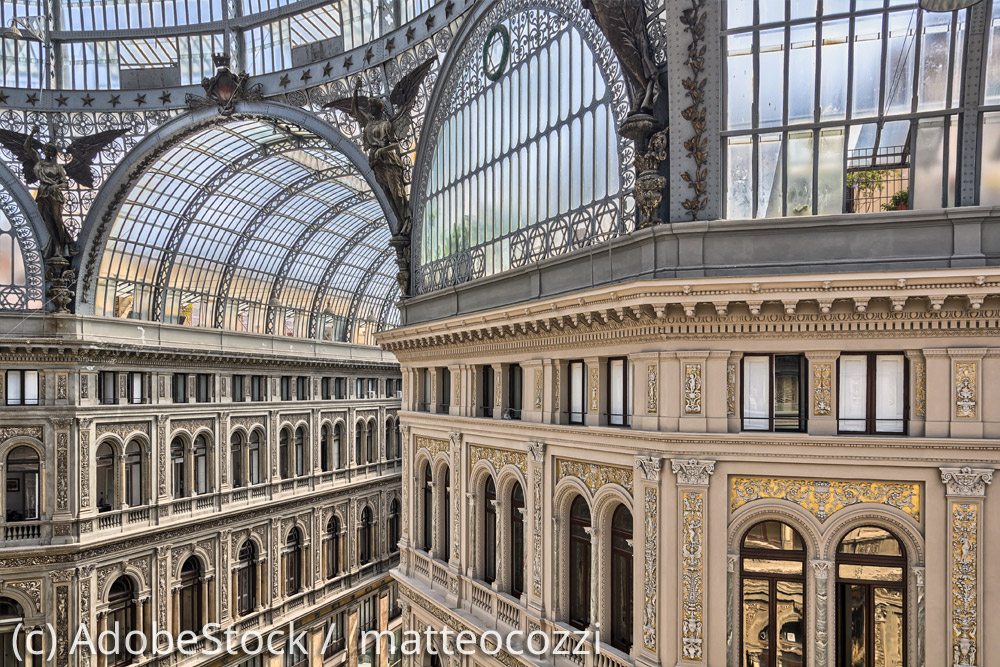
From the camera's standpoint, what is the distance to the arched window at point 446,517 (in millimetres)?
29234

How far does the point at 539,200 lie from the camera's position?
77.6 ft

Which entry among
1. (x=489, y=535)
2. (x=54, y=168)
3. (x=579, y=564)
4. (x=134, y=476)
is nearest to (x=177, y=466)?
(x=134, y=476)

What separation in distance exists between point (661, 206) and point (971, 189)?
5.83 metres

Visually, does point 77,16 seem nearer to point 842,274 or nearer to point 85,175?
point 85,175

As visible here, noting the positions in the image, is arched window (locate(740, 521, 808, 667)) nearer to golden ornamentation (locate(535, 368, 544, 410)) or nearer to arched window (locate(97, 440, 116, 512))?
golden ornamentation (locate(535, 368, 544, 410))

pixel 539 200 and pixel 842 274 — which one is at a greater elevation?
pixel 539 200

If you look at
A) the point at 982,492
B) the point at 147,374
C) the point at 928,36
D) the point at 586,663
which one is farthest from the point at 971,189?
the point at 147,374

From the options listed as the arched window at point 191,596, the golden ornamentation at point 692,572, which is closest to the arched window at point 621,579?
the golden ornamentation at point 692,572

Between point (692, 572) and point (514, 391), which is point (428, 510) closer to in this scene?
point (514, 391)

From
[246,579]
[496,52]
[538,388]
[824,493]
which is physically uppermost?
[496,52]

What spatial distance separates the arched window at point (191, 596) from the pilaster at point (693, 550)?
109 ft

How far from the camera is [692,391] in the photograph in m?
17.2

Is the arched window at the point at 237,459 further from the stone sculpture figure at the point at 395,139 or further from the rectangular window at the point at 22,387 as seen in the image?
the stone sculpture figure at the point at 395,139

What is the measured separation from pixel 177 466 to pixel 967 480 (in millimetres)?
37769
